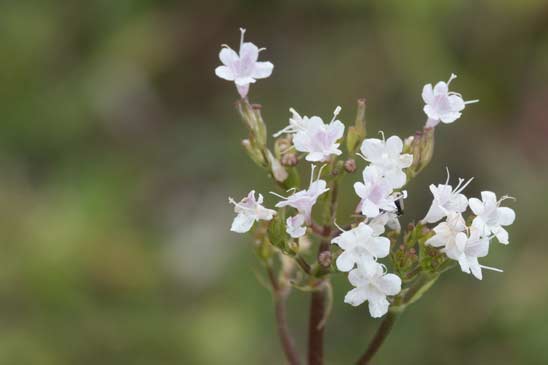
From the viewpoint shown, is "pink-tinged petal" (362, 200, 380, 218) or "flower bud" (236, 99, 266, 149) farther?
"flower bud" (236, 99, 266, 149)

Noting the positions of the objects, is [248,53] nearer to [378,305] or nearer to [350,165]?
[350,165]

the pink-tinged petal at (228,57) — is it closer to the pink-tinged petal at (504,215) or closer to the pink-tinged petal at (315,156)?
the pink-tinged petal at (315,156)

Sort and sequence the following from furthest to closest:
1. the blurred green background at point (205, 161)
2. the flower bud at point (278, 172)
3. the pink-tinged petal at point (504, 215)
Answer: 1. the blurred green background at point (205, 161)
2. the flower bud at point (278, 172)
3. the pink-tinged petal at point (504, 215)

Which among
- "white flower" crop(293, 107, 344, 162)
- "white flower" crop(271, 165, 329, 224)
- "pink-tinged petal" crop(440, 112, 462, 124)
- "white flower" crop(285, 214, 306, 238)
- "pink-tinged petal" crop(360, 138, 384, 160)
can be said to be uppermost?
"white flower" crop(293, 107, 344, 162)

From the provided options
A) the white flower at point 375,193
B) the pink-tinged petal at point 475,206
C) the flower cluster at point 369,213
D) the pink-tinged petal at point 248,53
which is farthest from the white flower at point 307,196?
the pink-tinged petal at point 248,53

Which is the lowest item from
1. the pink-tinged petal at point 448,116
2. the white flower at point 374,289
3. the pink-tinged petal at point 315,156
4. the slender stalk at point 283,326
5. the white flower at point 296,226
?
the slender stalk at point 283,326

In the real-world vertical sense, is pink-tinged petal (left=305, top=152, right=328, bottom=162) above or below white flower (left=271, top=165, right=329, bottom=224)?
above

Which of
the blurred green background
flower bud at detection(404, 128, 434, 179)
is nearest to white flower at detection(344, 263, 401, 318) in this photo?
flower bud at detection(404, 128, 434, 179)

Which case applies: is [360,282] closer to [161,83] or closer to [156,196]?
[156,196]

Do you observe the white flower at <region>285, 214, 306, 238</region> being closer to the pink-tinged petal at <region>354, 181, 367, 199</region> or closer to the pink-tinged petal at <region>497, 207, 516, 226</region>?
the pink-tinged petal at <region>354, 181, 367, 199</region>
